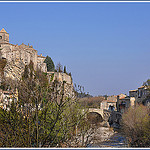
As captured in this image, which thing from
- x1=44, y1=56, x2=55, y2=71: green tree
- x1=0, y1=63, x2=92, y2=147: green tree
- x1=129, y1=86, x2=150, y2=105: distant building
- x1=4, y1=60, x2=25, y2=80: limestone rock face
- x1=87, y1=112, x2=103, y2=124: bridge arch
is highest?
x1=44, y1=56, x2=55, y2=71: green tree

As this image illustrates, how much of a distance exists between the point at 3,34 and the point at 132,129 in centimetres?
3190

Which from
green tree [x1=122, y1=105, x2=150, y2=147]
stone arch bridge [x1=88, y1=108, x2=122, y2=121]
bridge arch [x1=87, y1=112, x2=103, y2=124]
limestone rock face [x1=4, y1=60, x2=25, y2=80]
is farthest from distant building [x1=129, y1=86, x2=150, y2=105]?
limestone rock face [x1=4, y1=60, x2=25, y2=80]

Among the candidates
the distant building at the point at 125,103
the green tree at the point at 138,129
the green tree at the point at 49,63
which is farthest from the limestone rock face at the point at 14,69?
the green tree at the point at 138,129

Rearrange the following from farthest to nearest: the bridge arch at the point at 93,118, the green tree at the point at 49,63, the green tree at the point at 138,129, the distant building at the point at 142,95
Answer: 1. the green tree at the point at 49,63
2. the distant building at the point at 142,95
3. the bridge arch at the point at 93,118
4. the green tree at the point at 138,129

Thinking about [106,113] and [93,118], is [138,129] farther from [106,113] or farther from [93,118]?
[106,113]

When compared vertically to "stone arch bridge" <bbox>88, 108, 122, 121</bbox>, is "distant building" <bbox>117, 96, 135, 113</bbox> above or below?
above

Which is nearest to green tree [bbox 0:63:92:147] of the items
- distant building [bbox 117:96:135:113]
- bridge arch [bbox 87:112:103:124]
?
bridge arch [bbox 87:112:103:124]

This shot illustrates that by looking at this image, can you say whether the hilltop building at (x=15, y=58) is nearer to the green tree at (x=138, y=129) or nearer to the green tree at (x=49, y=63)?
the green tree at (x=49, y=63)

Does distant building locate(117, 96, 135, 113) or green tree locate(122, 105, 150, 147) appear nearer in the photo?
green tree locate(122, 105, 150, 147)

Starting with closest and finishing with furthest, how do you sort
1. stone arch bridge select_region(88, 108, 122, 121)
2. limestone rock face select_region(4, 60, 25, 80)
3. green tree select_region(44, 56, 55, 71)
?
limestone rock face select_region(4, 60, 25, 80), stone arch bridge select_region(88, 108, 122, 121), green tree select_region(44, 56, 55, 71)

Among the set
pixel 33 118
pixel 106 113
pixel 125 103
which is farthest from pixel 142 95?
pixel 33 118

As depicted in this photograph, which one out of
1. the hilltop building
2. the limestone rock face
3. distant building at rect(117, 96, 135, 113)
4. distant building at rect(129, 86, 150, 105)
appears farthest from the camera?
the hilltop building

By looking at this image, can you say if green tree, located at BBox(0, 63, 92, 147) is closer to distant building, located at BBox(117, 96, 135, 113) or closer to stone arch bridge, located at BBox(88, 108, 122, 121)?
distant building, located at BBox(117, 96, 135, 113)

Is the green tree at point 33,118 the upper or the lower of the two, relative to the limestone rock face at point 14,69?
lower
